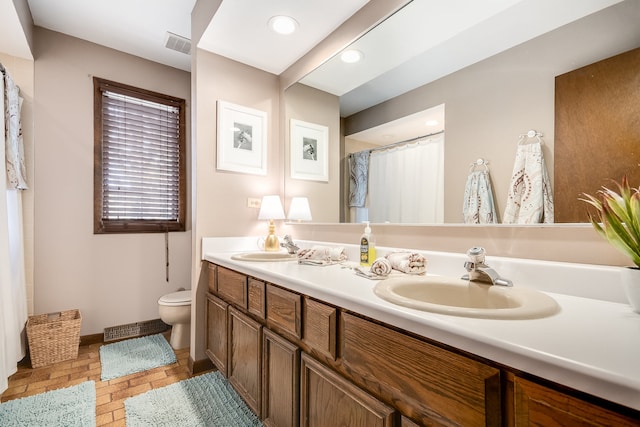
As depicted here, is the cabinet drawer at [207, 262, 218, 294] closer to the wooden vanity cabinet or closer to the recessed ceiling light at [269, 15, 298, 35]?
the wooden vanity cabinet

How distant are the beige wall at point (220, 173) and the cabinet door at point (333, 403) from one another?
128 cm

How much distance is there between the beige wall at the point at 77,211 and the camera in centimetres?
226

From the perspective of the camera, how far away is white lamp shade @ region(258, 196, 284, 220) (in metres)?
2.17

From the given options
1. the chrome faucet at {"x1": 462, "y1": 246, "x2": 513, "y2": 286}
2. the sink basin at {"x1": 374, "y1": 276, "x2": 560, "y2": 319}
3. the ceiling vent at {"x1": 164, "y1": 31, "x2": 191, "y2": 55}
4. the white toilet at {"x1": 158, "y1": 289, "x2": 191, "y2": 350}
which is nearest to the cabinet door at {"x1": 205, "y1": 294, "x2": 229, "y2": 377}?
the white toilet at {"x1": 158, "y1": 289, "x2": 191, "y2": 350}

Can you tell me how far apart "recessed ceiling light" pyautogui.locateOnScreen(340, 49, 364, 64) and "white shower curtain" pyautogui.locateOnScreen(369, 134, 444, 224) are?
618 millimetres

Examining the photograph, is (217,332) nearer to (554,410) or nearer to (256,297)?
(256,297)

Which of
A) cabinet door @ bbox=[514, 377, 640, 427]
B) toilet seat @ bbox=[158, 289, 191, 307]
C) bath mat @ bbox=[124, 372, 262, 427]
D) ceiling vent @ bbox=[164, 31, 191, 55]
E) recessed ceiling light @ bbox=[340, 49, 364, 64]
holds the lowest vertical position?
bath mat @ bbox=[124, 372, 262, 427]

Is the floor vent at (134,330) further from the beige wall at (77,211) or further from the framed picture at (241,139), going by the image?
the framed picture at (241,139)

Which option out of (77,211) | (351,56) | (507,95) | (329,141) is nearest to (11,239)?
(77,211)

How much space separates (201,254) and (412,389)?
68.1 inches

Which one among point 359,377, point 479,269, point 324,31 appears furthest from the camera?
point 324,31

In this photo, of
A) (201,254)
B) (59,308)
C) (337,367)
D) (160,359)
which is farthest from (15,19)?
(337,367)

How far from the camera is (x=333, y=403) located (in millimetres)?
911

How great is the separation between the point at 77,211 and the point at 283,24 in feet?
7.25
